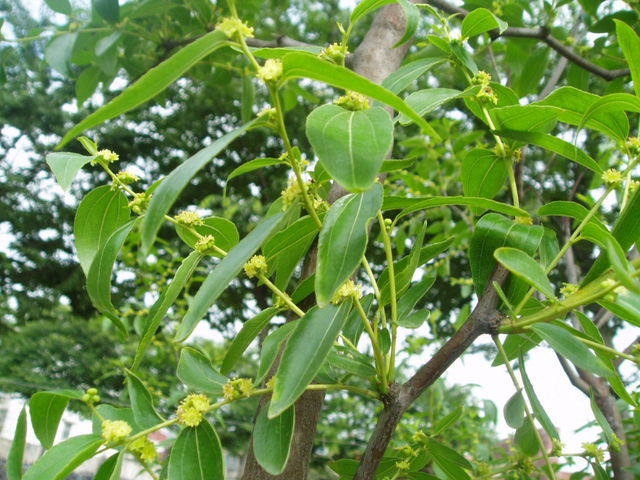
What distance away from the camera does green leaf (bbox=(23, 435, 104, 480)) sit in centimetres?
40

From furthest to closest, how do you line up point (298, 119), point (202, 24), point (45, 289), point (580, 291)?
point (45, 289) < point (298, 119) < point (202, 24) < point (580, 291)

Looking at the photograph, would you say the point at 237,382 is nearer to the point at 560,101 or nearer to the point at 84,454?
the point at 84,454

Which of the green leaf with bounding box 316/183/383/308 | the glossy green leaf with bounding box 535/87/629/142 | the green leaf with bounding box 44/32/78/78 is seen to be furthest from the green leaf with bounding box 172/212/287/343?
the green leaf with bounding box 44/32/78/78

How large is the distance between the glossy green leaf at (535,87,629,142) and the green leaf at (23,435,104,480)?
1.98 feet

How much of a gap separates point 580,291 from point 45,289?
5.74m

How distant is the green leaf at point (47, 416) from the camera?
21.6 inches

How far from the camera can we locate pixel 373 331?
51 cm

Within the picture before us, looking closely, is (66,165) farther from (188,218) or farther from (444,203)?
(444,203)

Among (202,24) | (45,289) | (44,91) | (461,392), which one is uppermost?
(202,24)

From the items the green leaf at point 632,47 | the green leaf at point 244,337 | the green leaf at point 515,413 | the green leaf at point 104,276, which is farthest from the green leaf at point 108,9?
the green leaf at point 515,413

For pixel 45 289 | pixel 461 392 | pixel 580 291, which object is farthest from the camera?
pixel 45 289

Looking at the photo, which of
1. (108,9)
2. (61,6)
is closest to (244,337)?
(108,9)

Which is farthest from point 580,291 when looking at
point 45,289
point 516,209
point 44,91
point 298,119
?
point 44,91

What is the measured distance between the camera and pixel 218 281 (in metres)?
0.36
